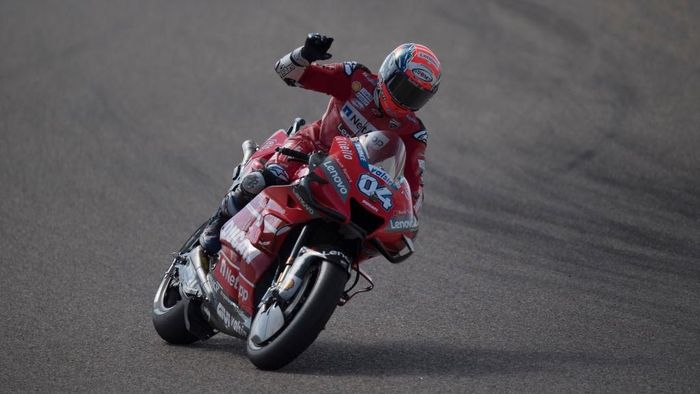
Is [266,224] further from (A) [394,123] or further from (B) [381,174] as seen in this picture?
(A) [394,123]

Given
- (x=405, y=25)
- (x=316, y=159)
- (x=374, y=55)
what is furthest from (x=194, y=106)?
(x=316, y=159)

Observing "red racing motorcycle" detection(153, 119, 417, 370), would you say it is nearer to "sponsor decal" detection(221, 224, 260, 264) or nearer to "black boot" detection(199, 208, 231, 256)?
"sponsor decal" detection(221, 224, 260, 264)

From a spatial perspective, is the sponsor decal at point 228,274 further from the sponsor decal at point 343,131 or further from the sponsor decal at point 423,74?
the sponsor decal at point 423,74

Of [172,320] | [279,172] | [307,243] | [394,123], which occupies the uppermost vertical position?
[394,123]

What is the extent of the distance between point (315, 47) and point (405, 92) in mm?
639

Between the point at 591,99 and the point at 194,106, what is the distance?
4957mm

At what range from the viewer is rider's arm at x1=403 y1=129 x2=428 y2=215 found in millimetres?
6070

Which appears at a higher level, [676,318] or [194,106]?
[676,318]

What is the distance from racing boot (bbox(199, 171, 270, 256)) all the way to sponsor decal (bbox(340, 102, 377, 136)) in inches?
28.8

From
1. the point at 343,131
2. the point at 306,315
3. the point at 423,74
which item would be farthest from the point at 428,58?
→ the point at 306,315

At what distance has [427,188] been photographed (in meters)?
10.2

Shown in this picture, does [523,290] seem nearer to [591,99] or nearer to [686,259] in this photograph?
[686,259]

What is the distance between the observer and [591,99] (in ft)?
41.5

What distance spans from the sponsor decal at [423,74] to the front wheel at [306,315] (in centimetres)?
144
